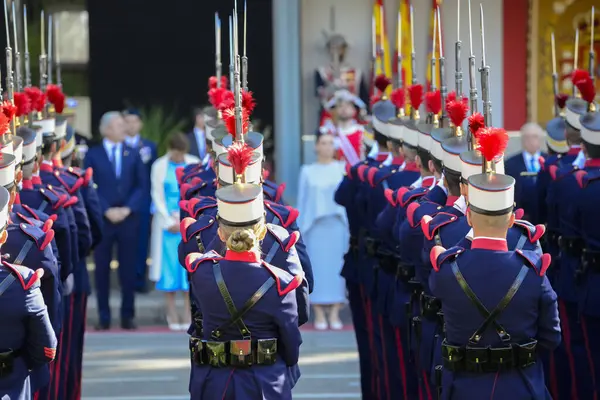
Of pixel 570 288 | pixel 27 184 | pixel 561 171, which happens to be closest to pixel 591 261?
pixel 570 288

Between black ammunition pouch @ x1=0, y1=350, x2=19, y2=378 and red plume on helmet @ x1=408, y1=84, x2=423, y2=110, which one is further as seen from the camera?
red plume on helmet @ x1=408, y1=84, x2=423, y2=110

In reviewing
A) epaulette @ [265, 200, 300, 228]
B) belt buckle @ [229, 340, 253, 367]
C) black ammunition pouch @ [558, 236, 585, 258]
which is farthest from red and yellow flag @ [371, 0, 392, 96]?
belt buckle @ [229, 340, 253, 367]

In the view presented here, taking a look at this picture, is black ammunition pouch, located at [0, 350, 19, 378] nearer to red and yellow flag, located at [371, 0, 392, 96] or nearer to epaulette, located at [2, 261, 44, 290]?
epaulette, located at [2, 261, 44, 290]

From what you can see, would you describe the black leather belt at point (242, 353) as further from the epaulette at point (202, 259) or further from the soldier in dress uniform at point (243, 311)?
the epaulette at point (202, 259)

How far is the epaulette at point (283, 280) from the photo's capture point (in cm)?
558

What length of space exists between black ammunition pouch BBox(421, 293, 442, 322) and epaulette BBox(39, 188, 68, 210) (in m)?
2.27

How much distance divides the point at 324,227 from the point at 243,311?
646 centimetres

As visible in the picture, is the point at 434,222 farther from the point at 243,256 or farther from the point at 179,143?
the point at 179,143

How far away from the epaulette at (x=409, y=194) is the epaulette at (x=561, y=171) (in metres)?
1.22

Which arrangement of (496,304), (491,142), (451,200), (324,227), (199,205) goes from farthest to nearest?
(324,227)
(199,205)
(451,200)
(491,142)
(496,304)

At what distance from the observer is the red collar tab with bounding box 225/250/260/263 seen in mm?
5586

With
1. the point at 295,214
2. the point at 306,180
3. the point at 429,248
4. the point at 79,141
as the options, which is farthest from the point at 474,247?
the point at 79,141

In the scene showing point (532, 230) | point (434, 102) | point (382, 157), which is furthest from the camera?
point (382, 157)

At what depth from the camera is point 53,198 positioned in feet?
25.8
